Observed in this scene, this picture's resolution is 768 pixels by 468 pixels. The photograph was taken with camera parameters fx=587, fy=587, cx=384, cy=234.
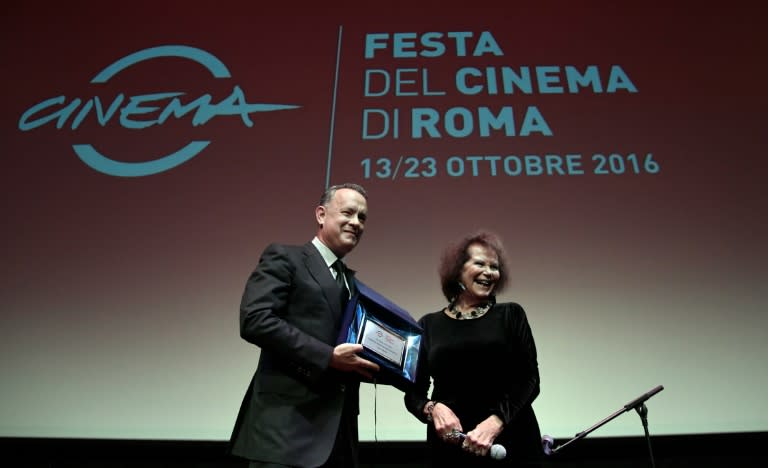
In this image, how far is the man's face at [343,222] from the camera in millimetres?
1792

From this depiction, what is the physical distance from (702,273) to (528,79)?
135 centimetres

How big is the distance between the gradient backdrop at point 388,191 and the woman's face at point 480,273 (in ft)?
2.42

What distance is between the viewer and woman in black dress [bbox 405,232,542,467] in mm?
1759

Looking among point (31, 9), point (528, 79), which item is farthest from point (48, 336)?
point (528, 79)

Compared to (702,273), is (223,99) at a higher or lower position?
higher

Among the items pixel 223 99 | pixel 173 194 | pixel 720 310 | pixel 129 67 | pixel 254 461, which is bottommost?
pixel 254 461

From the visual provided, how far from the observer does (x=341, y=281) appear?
1764 millimetres

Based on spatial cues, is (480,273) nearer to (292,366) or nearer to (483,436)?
(483,436)

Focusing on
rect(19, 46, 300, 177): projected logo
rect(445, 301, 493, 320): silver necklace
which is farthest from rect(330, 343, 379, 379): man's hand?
rect(19, 46, 300, 177): projected logo

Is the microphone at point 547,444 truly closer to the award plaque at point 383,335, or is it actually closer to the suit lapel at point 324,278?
the award plaque at point 383,335

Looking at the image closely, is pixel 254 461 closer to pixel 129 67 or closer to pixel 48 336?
pixel 48 336

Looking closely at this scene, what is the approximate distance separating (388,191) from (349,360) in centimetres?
157

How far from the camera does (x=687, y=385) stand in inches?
102

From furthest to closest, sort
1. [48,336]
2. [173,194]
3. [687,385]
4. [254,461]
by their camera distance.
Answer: [173,194], [48,336], [687,385], [254,461]
